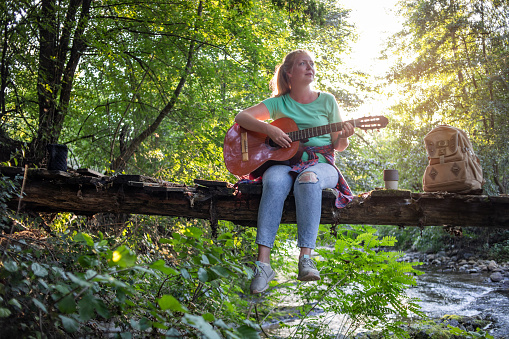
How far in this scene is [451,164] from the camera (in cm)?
368

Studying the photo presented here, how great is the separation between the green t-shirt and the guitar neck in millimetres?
90

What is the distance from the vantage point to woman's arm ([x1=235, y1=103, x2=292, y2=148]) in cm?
346

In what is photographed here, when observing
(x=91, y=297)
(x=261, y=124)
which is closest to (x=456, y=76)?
(x=261, y=124)

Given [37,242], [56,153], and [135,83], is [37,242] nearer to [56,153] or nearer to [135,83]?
[56,153]

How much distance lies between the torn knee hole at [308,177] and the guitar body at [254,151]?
1.04ft

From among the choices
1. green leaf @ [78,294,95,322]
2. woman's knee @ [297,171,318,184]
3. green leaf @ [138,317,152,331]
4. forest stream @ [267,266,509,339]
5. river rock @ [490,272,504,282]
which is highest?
woman's knee @ [297,171,318,184]

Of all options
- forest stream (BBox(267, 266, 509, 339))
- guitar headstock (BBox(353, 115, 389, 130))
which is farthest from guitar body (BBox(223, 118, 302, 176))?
forest stream (BBox(267, 266, 509, 339))

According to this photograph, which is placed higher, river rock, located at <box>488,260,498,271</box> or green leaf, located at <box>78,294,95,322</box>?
green leaf, located at <box>78,294,95,322</box>

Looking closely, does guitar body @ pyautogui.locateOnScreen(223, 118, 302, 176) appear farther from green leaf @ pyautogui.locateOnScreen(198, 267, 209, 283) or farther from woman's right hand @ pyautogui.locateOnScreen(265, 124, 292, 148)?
green leaf @ pyautogui.locateOnScreen(198, 267, 209, 283)

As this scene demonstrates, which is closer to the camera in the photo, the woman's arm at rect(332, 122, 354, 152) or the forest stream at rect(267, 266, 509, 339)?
the woman's arm at rect(332, 122, 354, 152)

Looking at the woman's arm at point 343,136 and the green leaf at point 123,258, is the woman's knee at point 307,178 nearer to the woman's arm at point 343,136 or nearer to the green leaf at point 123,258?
the woman's arm at point 343,136

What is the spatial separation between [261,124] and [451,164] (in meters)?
1.74

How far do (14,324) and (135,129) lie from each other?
6.52 meters

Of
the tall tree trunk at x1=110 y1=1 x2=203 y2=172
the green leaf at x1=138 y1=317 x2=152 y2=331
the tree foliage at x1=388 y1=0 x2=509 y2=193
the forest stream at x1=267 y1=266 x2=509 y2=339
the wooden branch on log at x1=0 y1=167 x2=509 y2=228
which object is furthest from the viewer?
the tree foliage at x1=388 y1=0 x2=509 y2=193
